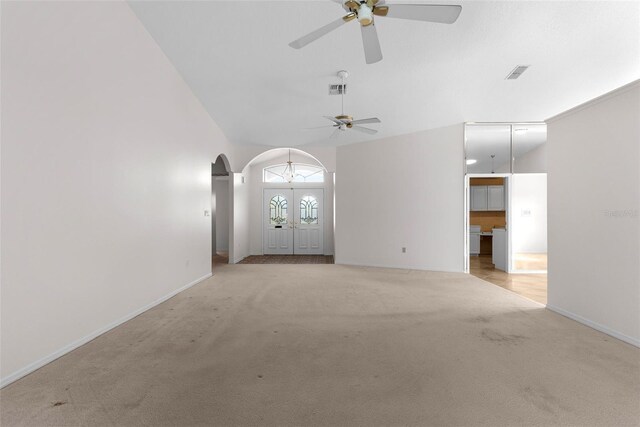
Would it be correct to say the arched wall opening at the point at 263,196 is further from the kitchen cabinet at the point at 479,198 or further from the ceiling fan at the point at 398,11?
the ceiling fan at the point at 398,11

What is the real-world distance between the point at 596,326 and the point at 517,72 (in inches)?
134

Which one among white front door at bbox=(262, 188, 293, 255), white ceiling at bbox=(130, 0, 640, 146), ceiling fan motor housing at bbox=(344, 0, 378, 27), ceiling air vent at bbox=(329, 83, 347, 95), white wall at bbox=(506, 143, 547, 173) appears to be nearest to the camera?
ceiling fan motor housing at bbox=(344, 0, 378, 27)

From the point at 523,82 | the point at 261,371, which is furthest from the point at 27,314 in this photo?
the point at 523,82

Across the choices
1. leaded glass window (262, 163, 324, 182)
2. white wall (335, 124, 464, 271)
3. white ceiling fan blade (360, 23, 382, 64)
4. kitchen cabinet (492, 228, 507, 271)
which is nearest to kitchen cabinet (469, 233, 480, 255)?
kitchen cabinet (492, 228, 507, 271)

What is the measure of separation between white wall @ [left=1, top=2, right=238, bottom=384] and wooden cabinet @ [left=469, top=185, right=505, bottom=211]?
773cm

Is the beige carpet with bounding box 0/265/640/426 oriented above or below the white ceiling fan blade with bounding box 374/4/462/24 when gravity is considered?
below

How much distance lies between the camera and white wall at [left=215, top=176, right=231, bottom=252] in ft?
32.8

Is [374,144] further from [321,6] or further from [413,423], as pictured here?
[413,423]

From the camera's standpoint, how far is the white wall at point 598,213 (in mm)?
2736

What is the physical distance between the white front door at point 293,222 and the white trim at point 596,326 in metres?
6.48

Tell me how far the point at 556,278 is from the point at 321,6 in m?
3.95

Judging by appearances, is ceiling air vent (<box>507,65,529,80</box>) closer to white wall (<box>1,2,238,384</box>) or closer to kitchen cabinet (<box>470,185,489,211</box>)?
kitchen cabinet (<box>470,185,489,211</box>)

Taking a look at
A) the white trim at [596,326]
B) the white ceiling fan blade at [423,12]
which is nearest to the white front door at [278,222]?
the white trim at [596,326]

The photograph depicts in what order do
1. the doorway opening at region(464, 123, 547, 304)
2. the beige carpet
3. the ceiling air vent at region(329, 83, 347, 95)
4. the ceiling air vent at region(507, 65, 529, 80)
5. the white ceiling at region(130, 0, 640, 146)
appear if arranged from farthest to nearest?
the doorway opening at region(464, 123, 547, 304), the ceiling air vent at region(329, 83, 347, 95), the ceiling air vent at region(507, 65, 529, 80), the white ceiling at region(130, 0, 640, 146), the beige carpet
